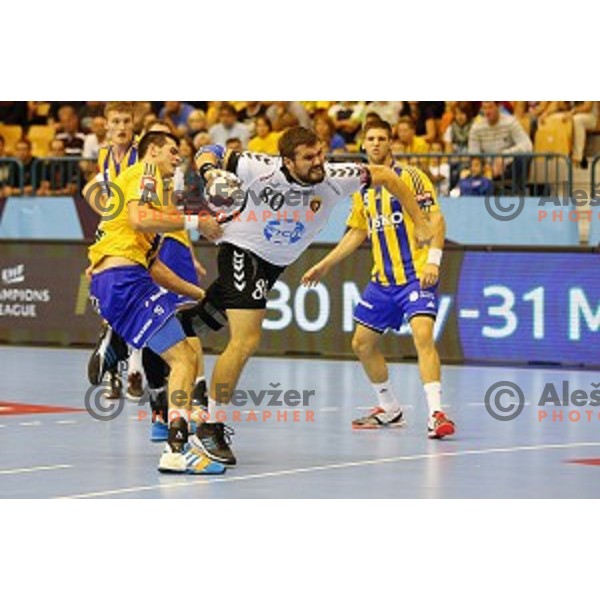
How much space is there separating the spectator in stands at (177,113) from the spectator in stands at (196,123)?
0.45 m

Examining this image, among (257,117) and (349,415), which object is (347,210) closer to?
(257,117)

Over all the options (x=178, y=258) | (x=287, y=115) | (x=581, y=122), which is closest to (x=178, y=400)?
(x=178, y=258)

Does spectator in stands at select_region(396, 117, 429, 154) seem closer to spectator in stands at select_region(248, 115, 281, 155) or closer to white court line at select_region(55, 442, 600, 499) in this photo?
spectator in stands at select_region(248, 115, 281, 155)

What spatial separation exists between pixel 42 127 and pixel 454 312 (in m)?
7.79

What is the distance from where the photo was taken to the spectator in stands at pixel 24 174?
24.0m

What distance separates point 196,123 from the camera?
78.8ft

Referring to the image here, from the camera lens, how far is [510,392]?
1728cm

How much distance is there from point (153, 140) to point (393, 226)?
3.32m

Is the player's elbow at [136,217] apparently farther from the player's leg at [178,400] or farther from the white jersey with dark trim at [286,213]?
the white jersey with dark trim at [286,213]

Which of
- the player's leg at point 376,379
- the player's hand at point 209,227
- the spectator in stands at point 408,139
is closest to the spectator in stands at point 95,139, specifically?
the spectator in stands at point 408,139

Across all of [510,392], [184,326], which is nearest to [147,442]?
[184,326]

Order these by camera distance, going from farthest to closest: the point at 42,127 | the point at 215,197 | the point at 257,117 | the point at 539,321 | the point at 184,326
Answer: the point at 42,127
the point at 257,117
the point at 539,321
the point at 184,326
the point at 215,197

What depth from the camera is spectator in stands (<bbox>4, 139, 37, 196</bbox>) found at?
24031mm

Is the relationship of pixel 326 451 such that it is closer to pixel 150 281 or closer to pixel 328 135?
pixel 150 281
